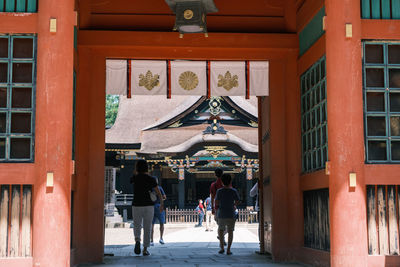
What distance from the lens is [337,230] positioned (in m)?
6.31

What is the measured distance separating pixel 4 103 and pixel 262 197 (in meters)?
5.13

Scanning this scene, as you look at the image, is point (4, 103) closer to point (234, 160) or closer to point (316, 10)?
point (316, 10)

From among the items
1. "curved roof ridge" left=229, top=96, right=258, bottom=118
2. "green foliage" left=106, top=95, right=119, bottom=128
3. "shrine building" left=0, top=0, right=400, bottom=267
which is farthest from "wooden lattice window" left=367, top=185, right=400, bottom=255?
"green foliage" left=106, top=95, right=119, bottom=128

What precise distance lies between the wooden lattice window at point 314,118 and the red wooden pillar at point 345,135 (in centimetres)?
116

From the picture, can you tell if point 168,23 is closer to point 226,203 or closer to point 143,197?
point 143,197

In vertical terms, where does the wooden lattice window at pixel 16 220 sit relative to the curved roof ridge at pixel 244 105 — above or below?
below

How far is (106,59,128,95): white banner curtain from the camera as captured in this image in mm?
9711

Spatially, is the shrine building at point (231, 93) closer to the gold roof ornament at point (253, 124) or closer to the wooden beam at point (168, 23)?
the wooden beam at point (168, 23)

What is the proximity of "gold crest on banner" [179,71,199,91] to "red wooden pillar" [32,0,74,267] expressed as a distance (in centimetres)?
369

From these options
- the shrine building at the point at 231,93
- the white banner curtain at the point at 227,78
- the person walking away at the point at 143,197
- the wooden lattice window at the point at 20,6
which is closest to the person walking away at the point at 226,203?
the shrine building at the point at 231,93

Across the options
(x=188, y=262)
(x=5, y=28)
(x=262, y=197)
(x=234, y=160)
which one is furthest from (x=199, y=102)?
(x=5, y=28)

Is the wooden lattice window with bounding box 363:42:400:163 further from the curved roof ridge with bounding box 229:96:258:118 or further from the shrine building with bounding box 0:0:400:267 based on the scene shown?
the curved roof ridge with bounding box 229:96:258:118

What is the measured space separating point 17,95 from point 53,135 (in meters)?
0.89

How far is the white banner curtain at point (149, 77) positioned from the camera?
9828mm
